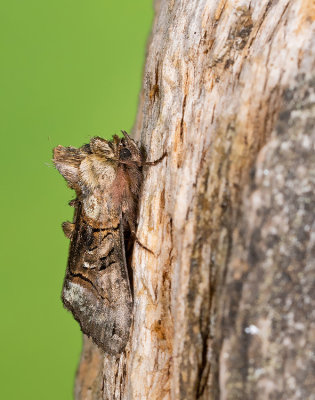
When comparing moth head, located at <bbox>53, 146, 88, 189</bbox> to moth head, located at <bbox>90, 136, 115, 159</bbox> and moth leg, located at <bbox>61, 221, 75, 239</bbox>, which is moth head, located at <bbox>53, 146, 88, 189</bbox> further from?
moth leg, located at <bbox>61, 221, 75, 239</bbox>

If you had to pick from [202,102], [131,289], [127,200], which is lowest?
[131,289]

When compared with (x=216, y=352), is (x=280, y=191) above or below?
above

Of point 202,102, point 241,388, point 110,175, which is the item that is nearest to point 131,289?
point 110,175

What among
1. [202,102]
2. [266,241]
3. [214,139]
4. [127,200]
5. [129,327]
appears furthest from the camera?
[127,200]

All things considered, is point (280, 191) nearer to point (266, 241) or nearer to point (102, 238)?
point (266, 241)

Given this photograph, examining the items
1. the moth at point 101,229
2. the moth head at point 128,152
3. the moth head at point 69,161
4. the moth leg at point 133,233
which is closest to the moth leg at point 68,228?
the moth at point 101,229

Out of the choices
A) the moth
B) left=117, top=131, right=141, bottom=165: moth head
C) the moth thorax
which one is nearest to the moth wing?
the moth
